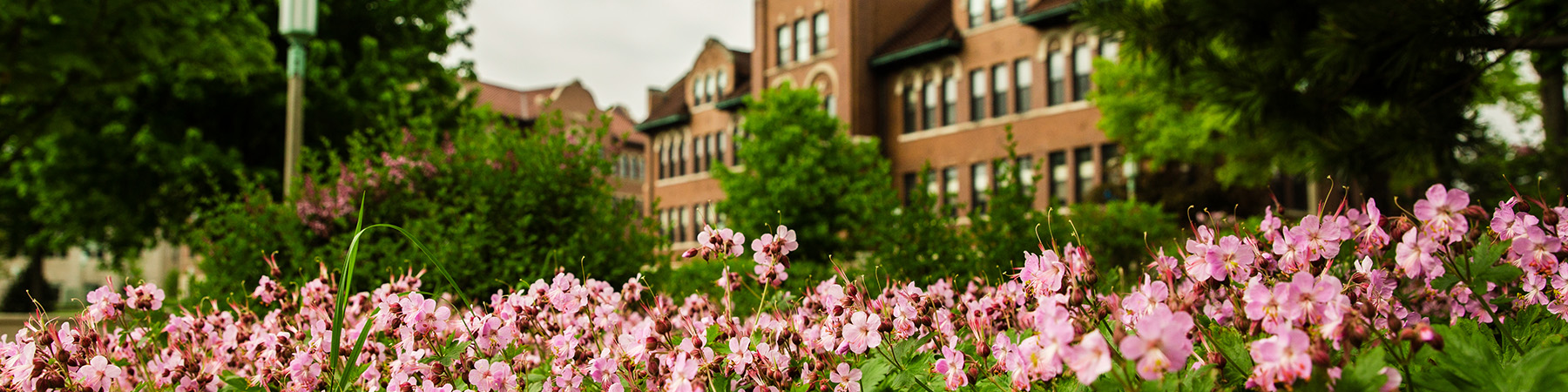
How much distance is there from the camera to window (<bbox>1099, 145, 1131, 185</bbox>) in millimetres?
25312

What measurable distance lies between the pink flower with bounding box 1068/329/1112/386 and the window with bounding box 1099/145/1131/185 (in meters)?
24.1

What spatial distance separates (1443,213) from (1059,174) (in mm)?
27131

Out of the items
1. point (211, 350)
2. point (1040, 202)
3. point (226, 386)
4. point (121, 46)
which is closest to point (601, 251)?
point (211, 350)

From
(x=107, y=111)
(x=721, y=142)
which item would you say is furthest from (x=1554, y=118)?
(x=721, y=142)

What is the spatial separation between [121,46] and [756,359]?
1240cm

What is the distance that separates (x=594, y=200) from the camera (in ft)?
24.5

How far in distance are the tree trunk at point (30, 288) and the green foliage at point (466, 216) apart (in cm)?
2658

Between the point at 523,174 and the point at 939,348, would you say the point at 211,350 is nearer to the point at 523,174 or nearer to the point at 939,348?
the point at 939,348

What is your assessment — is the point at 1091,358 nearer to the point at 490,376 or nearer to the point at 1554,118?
the point at 490,376

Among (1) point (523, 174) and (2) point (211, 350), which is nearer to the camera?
(2) point (211, 350)

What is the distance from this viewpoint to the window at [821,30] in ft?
115

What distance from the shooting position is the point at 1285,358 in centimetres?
147

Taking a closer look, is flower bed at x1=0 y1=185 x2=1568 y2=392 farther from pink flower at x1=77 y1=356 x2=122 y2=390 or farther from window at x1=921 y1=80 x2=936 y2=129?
window at x1=921 y1=80 x2=936 y2=129

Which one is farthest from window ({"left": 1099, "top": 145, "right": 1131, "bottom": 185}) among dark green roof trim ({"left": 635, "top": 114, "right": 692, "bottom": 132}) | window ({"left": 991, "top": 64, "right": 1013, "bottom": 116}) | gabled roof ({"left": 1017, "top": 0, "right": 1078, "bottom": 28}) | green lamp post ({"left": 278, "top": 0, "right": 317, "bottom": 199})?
dark green roof trim ({"left": 635, "top": 114, "right": 692, "bottom": 132})
